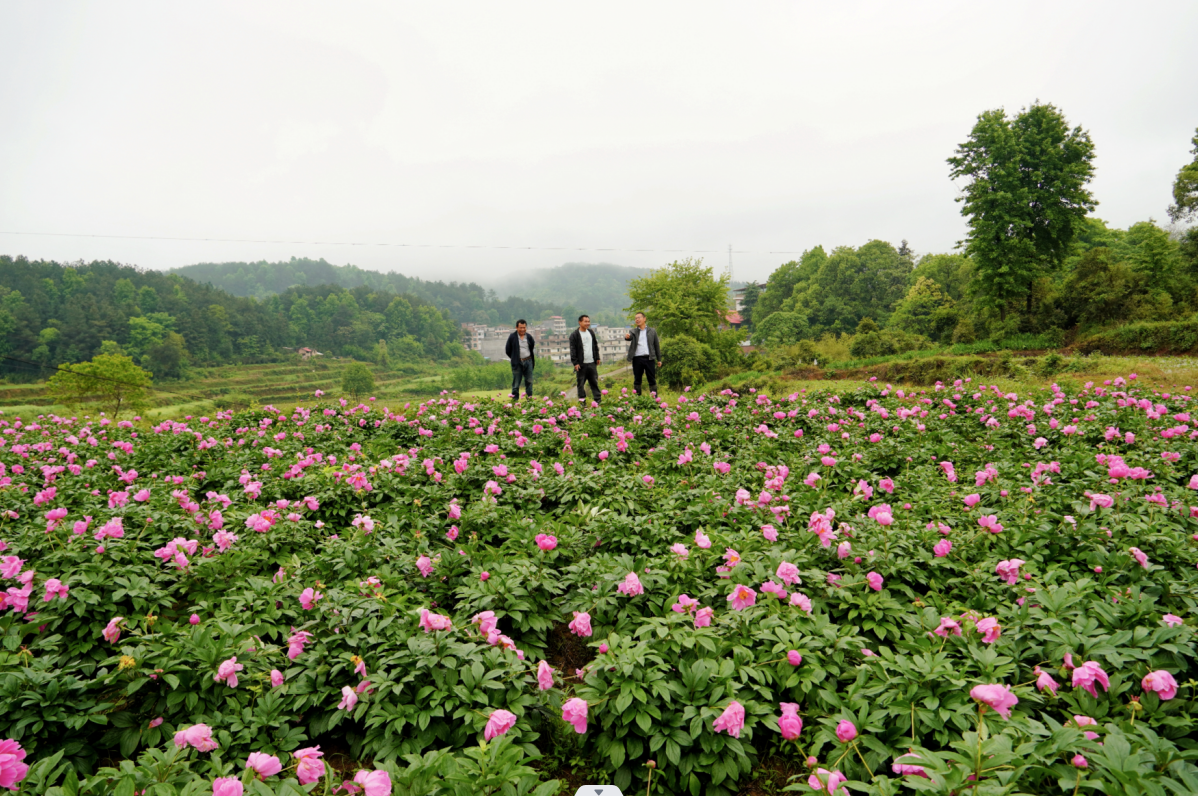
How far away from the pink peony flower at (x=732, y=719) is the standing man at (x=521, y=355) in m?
8.47

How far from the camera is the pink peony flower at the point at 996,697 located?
5.56 ft

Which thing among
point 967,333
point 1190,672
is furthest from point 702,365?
point 1190,672

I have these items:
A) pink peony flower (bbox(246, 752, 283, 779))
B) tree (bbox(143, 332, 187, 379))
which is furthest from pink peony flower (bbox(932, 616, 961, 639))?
tree (bbox(143, 332, 187, 379))

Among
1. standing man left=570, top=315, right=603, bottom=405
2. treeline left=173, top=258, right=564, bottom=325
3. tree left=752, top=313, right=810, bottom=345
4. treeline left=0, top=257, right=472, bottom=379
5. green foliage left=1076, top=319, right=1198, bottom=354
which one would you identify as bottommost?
green foliage left=1076, top=319, right=1198, bottom=354

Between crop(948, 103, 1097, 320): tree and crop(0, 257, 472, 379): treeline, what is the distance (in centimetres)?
6556

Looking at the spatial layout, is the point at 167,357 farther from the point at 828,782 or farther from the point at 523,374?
the point at 828,782

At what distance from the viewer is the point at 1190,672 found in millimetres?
2178

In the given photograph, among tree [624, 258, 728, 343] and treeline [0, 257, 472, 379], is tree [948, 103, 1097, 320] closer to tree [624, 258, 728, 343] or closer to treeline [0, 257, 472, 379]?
tree [624, 258, 728, 343]

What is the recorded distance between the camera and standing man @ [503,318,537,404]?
33.7 ft

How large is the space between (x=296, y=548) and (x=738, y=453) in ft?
14.7

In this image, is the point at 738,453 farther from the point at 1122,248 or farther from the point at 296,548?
the point at 1122,248

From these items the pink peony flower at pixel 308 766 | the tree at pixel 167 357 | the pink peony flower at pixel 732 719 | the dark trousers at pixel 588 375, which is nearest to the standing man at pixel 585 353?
the dark trousers at pixel 588 375

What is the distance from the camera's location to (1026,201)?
79.9ft

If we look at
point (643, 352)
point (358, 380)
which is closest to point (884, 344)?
point (643, 352)
